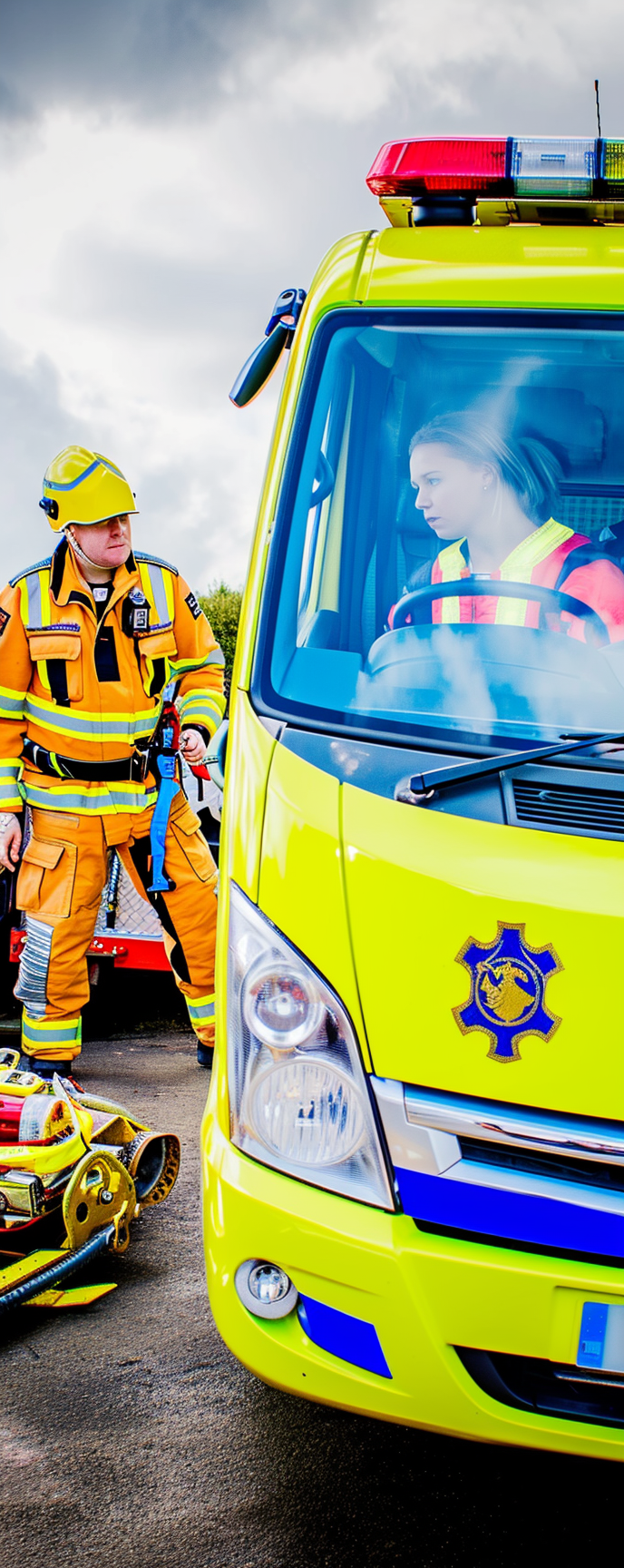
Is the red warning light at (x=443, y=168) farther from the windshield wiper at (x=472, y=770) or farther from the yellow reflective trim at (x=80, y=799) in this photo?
the yellow reflective trim at (x=80, y=799)

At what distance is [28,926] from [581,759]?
2.73 meters

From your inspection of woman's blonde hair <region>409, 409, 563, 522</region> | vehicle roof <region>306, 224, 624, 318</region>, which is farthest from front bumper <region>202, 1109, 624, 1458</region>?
vehicle roof <region>306, 224, 624, 318</region>

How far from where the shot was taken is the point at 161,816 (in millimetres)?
4324

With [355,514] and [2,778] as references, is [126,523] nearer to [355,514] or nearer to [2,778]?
[2,778]

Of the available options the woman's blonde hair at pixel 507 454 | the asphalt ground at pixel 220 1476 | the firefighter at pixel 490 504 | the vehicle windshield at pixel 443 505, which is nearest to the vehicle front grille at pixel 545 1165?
the asphalt ground at pixel 220 1476

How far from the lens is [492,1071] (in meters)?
1.65

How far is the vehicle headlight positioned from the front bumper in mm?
48

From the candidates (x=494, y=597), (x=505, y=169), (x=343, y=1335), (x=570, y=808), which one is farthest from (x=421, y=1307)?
(x=505, y=169)

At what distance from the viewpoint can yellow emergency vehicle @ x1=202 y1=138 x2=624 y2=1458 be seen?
5.37 feet

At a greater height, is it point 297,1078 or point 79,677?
point 79,677

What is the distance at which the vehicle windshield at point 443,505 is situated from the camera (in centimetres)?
210

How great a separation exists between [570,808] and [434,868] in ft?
0.80

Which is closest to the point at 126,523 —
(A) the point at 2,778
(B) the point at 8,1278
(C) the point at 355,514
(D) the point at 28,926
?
(A) the point at 2,778

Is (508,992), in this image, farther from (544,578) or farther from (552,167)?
→ (552,167)
